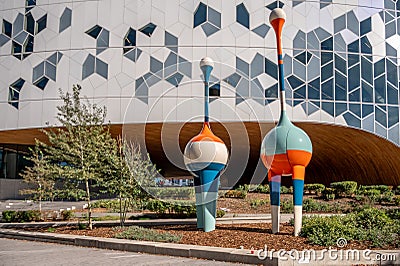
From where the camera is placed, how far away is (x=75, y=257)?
10.8 meters

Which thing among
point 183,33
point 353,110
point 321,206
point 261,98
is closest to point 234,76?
point 261,98

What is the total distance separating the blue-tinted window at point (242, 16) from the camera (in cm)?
3036

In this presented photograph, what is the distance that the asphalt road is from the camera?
9695mm

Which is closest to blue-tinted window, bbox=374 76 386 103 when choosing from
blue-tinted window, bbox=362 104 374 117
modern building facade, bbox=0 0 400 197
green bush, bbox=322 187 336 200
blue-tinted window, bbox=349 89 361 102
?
modern building facade, bbox=0 0 400 197

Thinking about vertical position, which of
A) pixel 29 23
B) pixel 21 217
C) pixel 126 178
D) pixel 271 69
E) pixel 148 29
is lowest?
pixel 21 217

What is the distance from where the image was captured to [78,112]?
57.7 feet

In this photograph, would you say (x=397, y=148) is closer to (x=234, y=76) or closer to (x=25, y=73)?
(x=234, y=76)

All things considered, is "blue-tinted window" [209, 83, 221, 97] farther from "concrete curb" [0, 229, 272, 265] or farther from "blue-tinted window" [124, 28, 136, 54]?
"concrete curb" [0, 229, 272, 265]

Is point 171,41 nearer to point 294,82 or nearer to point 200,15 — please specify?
point 200,15

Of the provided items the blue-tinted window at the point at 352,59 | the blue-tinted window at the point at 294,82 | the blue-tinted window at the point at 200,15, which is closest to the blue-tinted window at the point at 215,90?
the blue-tinted window at the point at 200,15

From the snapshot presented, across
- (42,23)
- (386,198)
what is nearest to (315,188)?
(386,198)

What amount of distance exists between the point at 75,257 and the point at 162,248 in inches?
78.6

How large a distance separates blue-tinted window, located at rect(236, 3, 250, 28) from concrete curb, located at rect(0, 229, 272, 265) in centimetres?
1988

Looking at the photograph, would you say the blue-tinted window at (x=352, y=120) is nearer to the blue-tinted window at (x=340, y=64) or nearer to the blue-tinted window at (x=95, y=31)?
the blue-tinted window at (x=340, y=64)
